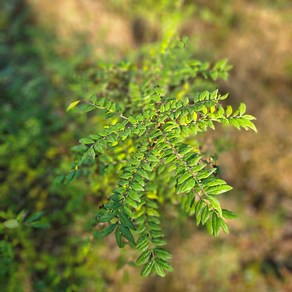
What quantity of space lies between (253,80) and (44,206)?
11.4 ft

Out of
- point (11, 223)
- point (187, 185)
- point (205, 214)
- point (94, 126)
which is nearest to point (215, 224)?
point (205, 214)

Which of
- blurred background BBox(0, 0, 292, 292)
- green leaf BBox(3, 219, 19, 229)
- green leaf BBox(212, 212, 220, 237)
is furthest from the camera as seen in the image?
blurred background BBox(0, 0, 292, 292)

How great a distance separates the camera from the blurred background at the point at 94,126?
2.48 m

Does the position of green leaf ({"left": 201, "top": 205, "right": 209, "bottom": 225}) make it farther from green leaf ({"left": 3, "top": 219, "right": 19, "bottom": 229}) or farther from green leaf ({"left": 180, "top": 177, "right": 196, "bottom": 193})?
green leaf ({"left": 3, "top": 219, "right": 19, "bottom": 229})

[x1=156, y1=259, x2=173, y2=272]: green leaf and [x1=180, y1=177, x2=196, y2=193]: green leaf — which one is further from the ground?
[x1=180, y1=177, x2=196, y2=193]: green leaf

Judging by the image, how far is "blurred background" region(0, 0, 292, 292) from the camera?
2479 mm

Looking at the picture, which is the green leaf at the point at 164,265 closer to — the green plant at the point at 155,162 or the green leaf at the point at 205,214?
the green plant at the point at 155,162

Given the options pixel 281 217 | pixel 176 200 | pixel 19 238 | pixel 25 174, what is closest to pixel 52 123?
pixel 25 174

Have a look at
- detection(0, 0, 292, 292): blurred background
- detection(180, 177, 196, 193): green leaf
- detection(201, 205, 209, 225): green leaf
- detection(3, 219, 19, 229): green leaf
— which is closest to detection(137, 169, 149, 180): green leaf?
detection(180, 177, 196, 193): green leaf

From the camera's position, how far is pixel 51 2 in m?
4.79

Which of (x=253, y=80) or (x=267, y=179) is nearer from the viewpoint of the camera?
(x=267, y=179)

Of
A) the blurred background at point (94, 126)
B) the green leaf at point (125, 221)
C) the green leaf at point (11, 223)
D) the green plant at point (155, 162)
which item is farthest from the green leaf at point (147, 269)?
the green leaf at point (11, 223)

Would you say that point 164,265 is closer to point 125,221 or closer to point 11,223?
point 125,221

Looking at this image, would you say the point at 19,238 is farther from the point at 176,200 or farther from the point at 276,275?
the point at 276,275
